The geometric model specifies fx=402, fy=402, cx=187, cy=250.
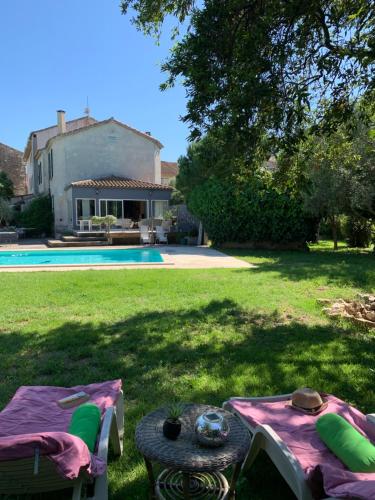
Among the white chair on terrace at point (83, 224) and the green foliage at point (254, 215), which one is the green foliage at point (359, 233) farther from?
the white chair on terrace at point (83, 224)

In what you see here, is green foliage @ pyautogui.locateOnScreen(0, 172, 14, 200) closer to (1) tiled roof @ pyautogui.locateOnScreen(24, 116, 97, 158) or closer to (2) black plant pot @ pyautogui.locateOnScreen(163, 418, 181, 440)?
(1) tiled roof @ pyautogui.locateOnScreen(24, 116, 97, 158)

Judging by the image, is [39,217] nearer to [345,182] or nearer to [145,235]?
[145,235]

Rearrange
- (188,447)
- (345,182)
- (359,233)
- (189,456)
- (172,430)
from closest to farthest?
(189,456)
(188,447)
(172,430)
(345,182)
(359,233)

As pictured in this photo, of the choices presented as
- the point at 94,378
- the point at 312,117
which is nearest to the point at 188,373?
the point at 94,378

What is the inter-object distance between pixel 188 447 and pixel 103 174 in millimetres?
28446

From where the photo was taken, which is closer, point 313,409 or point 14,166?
point 313,409

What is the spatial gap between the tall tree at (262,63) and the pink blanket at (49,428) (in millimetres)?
4024

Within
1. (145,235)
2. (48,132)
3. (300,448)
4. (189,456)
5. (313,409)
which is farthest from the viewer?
(48,132)

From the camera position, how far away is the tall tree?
5695 mm

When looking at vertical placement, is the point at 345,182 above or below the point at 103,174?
below

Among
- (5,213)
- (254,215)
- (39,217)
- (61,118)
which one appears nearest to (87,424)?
(254,215)

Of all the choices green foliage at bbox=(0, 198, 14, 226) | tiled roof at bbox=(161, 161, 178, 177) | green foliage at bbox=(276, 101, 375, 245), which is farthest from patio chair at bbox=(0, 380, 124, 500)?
tiled roof at bbox=(161, 161, 178, 177)

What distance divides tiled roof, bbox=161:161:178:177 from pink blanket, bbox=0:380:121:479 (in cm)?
4732

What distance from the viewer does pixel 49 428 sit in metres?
2.98
